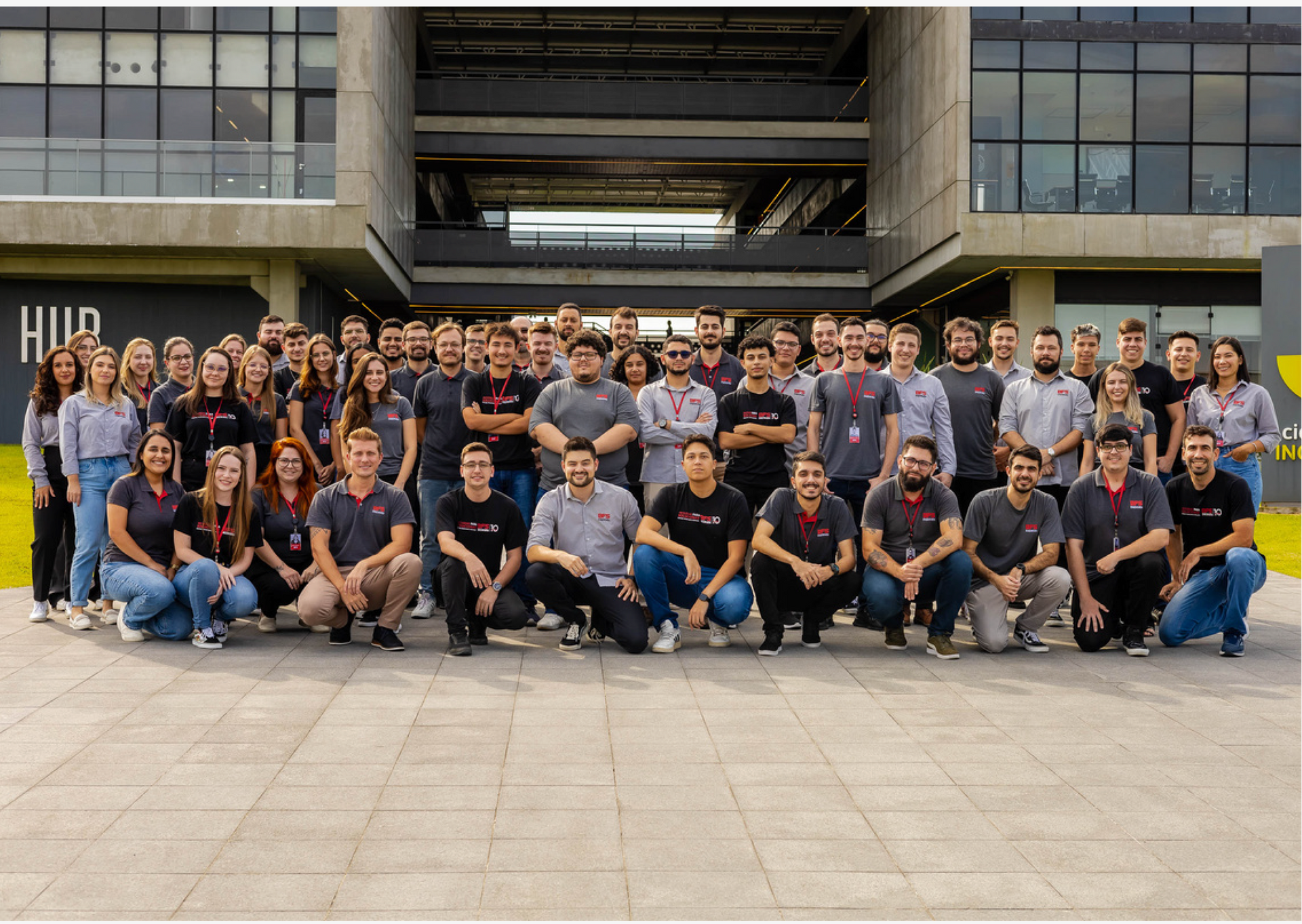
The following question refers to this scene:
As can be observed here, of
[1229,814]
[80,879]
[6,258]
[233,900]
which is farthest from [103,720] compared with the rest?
[6,258]

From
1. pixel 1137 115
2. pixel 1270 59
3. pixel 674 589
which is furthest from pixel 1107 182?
pixel 674 589

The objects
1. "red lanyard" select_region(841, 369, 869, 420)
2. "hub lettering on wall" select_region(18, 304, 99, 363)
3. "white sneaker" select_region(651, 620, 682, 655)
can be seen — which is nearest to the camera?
"white sneaker" select_region(651, 620, 682, 655)

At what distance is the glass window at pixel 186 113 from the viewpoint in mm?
25344

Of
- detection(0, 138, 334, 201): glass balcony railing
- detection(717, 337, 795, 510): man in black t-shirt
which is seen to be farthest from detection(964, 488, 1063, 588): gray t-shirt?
detection(0, 138, 334, 201): glass balcony railing

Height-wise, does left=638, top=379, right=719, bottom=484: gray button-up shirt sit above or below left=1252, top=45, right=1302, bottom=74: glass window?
below

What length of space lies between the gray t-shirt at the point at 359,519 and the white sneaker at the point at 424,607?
1.05m

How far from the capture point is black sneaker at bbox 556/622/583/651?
722 centimetres

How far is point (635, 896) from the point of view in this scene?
3396 millimetres

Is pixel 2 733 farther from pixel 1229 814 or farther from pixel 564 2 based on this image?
pixel 564 2

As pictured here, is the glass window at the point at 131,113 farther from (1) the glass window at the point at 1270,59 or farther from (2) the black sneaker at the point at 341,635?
(1) the glass window at the point at 1270,59

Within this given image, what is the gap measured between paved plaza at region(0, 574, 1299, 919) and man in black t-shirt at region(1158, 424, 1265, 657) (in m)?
0.35

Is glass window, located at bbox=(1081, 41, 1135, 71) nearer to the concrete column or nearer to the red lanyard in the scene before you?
the concrete column

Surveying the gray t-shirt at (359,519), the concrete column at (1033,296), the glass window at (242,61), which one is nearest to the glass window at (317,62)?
the glass window at (242,61)

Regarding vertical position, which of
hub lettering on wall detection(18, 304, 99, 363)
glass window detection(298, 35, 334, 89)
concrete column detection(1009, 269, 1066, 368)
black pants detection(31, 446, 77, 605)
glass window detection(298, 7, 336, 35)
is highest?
glass window detection(298, 7, 336, 35)
